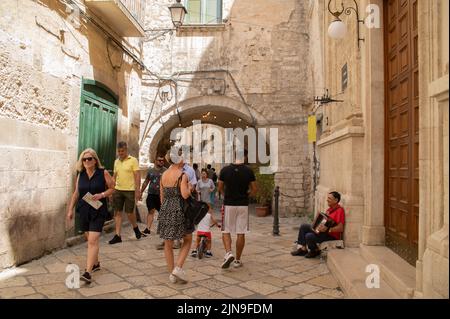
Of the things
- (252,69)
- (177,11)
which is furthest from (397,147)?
(252,69)

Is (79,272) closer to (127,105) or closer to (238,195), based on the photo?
(238,195)

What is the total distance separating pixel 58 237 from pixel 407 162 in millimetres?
4982

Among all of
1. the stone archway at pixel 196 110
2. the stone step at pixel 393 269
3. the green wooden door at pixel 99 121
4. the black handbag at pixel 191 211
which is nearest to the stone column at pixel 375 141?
the stone step at pixel 393 269

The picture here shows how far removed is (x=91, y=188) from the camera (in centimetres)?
413

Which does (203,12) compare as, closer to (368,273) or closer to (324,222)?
(324,222)

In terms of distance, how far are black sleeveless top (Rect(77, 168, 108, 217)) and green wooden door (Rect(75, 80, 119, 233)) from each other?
88.8 inches

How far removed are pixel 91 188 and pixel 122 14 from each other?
13.6ft

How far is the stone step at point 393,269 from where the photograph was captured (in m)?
3.07

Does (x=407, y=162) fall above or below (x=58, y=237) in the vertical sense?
above

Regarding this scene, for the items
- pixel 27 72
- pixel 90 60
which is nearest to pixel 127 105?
pixel 90 60

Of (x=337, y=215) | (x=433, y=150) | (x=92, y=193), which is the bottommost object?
(x=337, y=215)

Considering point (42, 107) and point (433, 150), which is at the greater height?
point (42, 107)

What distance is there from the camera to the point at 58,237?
5535 millimetres

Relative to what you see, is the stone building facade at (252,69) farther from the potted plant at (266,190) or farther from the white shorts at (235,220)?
the white shorts at (235,220)
